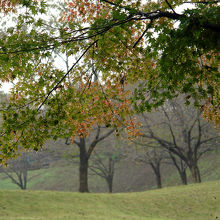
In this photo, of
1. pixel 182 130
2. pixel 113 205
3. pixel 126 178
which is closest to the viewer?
pixel 113 205

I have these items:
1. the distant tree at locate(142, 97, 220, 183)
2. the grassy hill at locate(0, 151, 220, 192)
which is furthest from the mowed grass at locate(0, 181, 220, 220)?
the grassy hill at locate(0, 151, 220, 192)

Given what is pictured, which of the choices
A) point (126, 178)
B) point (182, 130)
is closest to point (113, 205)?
point (182, 130)

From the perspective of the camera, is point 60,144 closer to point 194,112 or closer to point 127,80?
point 194,112

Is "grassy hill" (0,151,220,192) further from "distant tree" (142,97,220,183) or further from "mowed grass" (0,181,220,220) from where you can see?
"mowed grass" (0,181,220,220)

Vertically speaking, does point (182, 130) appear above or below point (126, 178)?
above

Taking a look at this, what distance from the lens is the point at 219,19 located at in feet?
18.4

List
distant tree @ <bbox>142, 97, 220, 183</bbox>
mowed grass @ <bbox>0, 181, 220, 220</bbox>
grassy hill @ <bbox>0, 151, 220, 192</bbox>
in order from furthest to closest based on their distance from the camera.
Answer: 1. grassy hill @ <bbox>0, 151, 220, 192</bbox>
2. distant tree @ <bbox>142, 97, 220, 183</bbox>
3. mowed grass @ <bbox>0, 181, 220, 220</bbox>

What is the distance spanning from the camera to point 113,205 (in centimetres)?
1648

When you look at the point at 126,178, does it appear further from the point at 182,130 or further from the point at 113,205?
the point at 113,205

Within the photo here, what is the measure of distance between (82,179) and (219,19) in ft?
60.0

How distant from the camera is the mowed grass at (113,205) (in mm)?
13555

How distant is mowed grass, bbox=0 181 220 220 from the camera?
44.5ft

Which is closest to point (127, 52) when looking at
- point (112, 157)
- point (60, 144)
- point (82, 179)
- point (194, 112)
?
point (82, 179)

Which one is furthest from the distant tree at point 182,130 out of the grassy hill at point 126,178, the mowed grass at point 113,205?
the grassy hill at point 126,178
